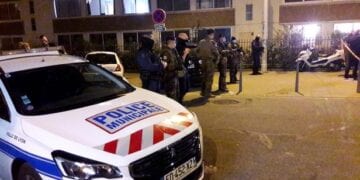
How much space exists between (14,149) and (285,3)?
62.4ft

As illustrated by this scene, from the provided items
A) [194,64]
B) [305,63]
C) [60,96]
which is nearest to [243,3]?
[305,63]

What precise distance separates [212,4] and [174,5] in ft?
7.88

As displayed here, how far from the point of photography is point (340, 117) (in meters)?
7.23

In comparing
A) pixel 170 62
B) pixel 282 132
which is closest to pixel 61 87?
pixel 170 62

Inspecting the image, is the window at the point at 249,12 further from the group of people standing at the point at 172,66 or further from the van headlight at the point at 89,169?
the van headlight at the point at 89,169

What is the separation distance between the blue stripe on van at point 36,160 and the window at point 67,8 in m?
22.6

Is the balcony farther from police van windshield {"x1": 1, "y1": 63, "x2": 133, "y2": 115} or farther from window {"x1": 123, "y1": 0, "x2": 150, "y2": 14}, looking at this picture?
police van windshield {"x1": 1, "y1": 63, "x2": 133, "y2": 115}

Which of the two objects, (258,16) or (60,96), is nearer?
(60,96)

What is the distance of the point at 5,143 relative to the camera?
3693 millimetres

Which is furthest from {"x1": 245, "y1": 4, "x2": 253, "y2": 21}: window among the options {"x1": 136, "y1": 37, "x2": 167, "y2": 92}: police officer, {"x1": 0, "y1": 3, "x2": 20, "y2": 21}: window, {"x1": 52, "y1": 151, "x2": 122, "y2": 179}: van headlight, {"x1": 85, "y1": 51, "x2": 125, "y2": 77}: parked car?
{"x1": 52, "y1": 151, "x2": 122, "y2": 179}: van headlight

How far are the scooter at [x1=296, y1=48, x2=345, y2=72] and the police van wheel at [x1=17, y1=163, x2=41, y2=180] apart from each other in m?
12.0

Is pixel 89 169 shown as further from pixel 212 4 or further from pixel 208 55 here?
pixel 212 4

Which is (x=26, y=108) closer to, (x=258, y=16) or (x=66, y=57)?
(x=66, y=57)

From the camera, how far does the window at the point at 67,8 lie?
25.0 m
